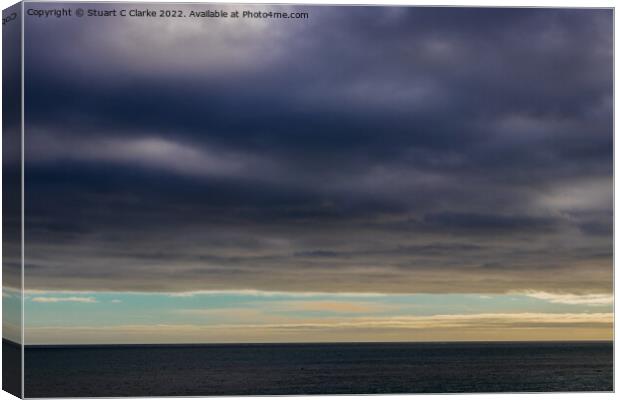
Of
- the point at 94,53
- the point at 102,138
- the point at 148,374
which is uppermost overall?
the point at 94,53

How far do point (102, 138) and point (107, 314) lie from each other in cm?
533

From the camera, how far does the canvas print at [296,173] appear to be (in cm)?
3159

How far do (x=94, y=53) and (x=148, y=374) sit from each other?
3663 inches

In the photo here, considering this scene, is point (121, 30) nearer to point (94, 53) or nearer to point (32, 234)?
point (94, 53)

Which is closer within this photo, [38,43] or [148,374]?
[38,43]

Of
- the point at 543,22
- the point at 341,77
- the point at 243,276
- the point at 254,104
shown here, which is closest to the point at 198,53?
the point at 254,104

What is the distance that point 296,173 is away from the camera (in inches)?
1289

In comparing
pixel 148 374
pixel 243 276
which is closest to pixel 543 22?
pixel 243 276

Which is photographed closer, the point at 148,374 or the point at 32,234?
the point at 32,234

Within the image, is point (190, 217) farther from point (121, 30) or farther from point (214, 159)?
point (121, 30)

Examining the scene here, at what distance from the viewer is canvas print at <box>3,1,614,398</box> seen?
1244 inches

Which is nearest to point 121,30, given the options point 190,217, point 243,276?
point 190,217

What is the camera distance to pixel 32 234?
103 feet

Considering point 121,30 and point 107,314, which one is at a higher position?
point 121,30
